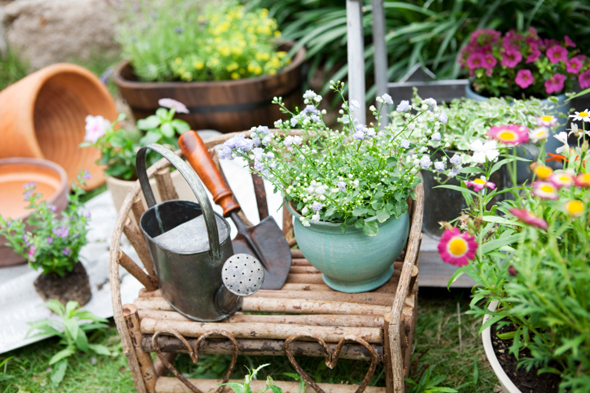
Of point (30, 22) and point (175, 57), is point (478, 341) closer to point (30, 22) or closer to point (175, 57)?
point (175, 57)

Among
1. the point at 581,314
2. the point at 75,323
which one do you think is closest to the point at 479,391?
the point at 581,314

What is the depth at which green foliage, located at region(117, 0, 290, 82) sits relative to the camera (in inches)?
93.6

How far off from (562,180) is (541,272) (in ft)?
0.48

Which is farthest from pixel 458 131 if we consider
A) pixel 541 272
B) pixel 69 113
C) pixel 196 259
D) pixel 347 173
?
pixel 69 113

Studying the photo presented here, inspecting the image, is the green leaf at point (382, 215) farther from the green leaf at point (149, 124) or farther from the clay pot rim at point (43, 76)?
the clay pot rim at point (43, 76)

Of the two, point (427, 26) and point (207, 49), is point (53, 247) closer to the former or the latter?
point (207, 49)

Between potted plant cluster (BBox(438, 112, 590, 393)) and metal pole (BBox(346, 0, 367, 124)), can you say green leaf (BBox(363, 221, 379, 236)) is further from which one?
metal pole (BBox(346, 0, 367, 124))

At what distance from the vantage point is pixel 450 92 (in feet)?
6.02

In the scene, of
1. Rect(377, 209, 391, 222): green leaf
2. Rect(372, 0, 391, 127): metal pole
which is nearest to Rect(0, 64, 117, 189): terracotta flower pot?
Rect(372, 0, 391, 127): metal pole

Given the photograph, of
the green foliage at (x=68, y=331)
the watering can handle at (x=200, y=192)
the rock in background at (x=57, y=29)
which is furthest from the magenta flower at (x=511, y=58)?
the rock in background at (x=57, y=29)

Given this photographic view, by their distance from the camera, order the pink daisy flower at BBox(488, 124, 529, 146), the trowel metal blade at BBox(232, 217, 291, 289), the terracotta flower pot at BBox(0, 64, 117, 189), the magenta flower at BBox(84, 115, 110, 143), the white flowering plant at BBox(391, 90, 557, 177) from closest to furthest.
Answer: the pink daisy flower at BBox(488, 124, 529, 146), the white flowering plant at BBox(391, 90, 557, 177), the trowel metal blade at BBox(232, 217, 291, 289), the magenta flower at BBox(84, 115, 110, 143), the terracotta flower pot at BBox(0, 64, 117, 189)

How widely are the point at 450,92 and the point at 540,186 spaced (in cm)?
118

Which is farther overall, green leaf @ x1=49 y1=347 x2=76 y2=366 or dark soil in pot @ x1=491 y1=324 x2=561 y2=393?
green leaf @ x1=49 y1=347 x2=76 y2=366

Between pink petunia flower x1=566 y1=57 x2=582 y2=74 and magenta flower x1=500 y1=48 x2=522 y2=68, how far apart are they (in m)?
0.16
